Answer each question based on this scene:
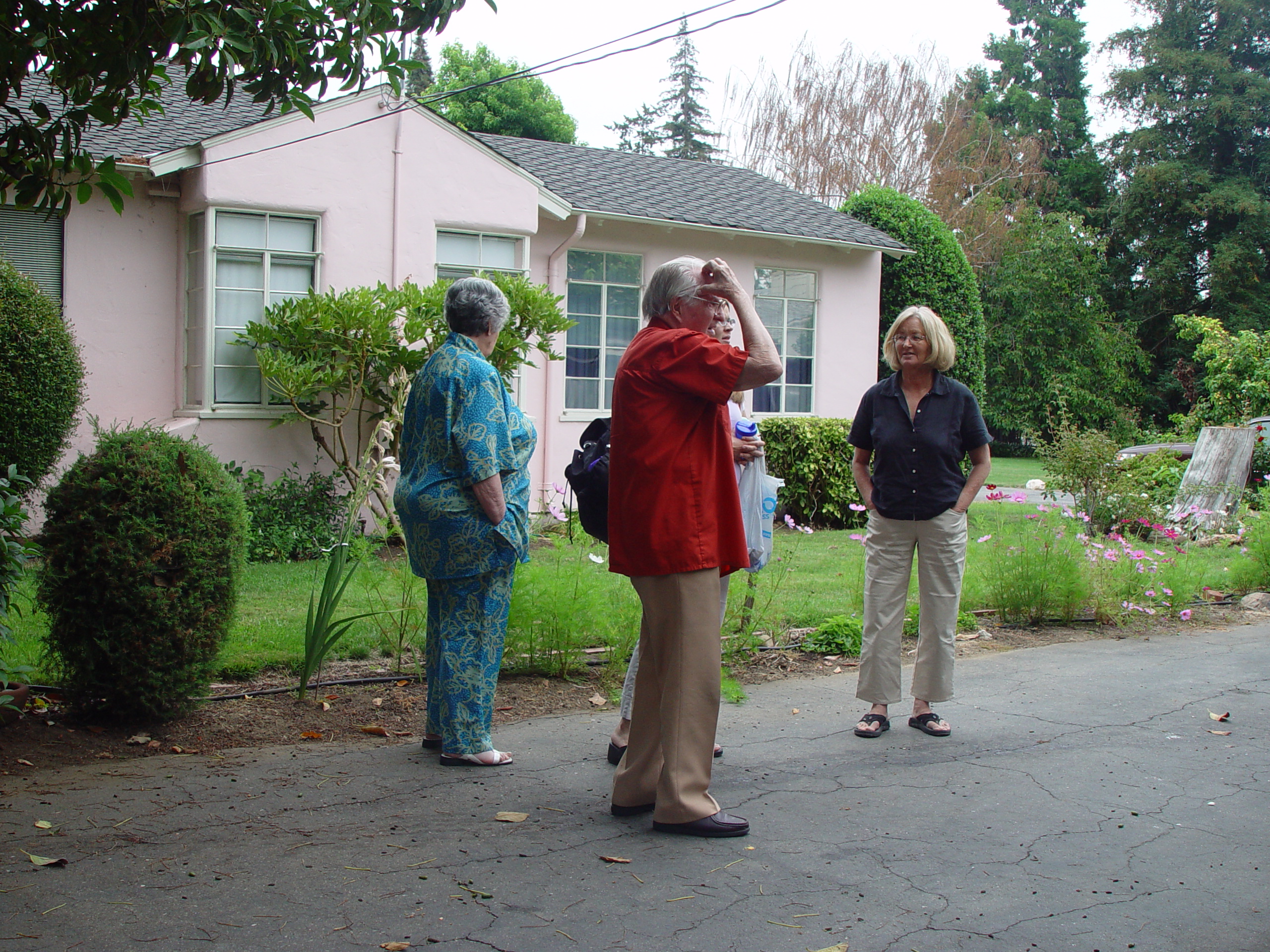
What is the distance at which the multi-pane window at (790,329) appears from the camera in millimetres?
16312

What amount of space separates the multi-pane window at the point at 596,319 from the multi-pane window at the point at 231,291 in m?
4.12

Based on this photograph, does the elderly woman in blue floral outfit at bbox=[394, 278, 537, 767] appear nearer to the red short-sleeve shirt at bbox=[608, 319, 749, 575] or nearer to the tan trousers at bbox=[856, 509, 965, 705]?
the red short-sleeve shirt at bbox=[608, 319, 749, 575]

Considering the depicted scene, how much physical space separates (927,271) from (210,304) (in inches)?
527

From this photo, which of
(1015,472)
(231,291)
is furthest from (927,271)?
(231,291)

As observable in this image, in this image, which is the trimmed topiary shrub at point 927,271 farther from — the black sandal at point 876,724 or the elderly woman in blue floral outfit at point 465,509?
the elderly woman in blue floral outfit at point 465,509

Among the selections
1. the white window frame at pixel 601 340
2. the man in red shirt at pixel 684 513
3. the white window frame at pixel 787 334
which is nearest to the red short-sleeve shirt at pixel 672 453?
the man in red shirt at pixel 684 513

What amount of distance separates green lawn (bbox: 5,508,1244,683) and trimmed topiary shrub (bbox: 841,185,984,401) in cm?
919

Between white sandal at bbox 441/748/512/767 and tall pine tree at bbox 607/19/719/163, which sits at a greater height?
tall pine tree at bbox 607/19/719/163

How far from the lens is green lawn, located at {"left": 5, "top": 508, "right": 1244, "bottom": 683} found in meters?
6.02

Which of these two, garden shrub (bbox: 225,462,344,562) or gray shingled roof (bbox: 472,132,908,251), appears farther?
gray shingled roof (bbox: 472,132,908,251)

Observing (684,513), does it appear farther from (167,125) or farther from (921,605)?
(167,125)

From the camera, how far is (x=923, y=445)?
528cm

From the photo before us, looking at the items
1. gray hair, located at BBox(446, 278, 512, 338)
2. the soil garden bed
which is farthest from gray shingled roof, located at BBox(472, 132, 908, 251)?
gray hair, located at BBox(446, 278, 512, 338)

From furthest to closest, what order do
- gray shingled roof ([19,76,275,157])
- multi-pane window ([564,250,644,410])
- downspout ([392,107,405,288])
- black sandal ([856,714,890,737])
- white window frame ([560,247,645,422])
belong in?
multi-pane window ([564,250,644,410]) < white window frame ([560,247,645,422]) < downspout ([392,107,405,288]) < gray shingled roof ([19,76,275,157]) < black sandal ([856,714,890,737])
